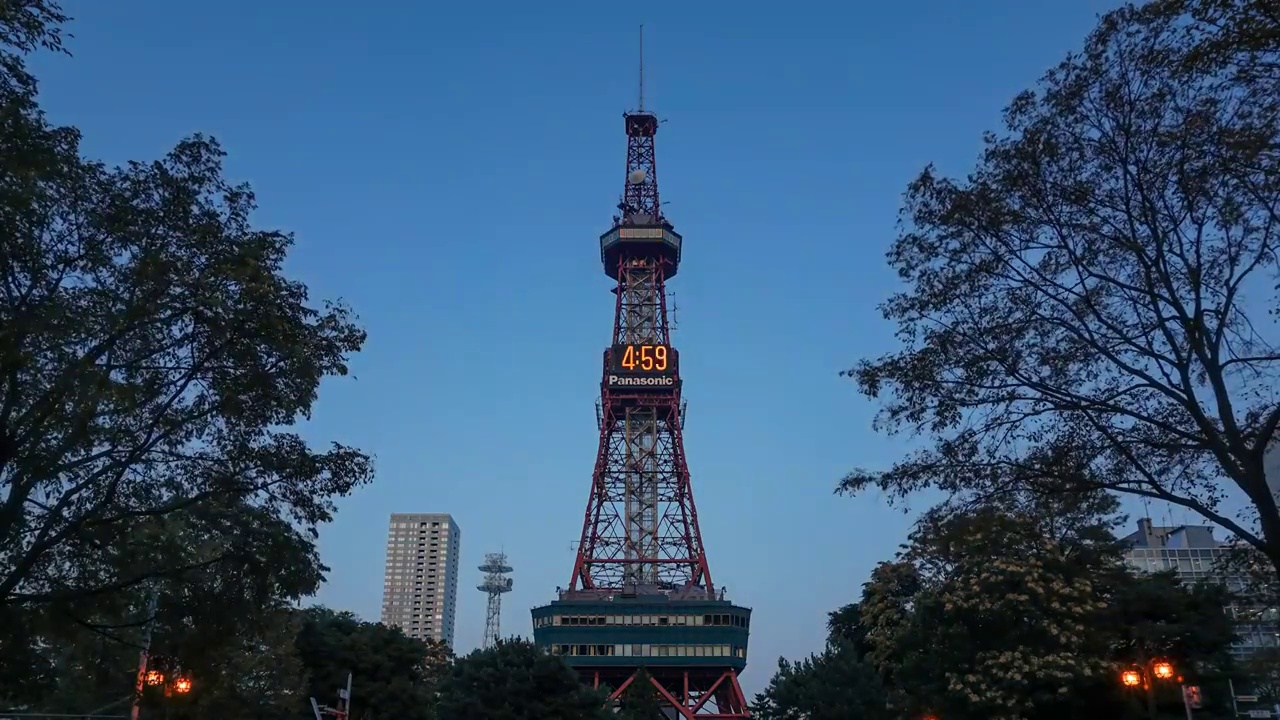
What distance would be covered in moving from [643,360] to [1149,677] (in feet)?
254

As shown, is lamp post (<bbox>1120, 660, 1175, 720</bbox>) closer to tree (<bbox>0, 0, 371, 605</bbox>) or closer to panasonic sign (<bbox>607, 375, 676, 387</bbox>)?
Result: tree (<bbox>0, 0, 371, 605</bbox>)

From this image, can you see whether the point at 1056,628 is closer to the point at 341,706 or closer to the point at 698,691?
the point at 341,706

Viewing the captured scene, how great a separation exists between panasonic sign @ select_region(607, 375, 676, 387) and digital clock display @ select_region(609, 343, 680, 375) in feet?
2.08

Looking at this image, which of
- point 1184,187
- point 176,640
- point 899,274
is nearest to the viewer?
point 1184,187

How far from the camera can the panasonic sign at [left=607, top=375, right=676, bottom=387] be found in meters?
101

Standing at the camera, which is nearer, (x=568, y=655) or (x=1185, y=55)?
(x=1185, y=55)

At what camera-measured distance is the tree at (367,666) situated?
48.3 metres

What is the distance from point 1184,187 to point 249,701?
119ft

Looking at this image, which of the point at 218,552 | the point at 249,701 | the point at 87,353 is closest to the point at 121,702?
the point at 249,701

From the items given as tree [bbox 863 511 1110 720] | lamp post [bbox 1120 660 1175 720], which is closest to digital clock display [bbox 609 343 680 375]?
tree [bbox 863 511 1110 720]

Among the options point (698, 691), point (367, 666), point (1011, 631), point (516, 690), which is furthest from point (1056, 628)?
point (698, 691)

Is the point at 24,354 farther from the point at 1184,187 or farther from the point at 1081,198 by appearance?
the point at 1184,187

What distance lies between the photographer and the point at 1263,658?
587 inches

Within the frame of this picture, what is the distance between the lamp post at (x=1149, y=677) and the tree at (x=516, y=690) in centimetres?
2713
